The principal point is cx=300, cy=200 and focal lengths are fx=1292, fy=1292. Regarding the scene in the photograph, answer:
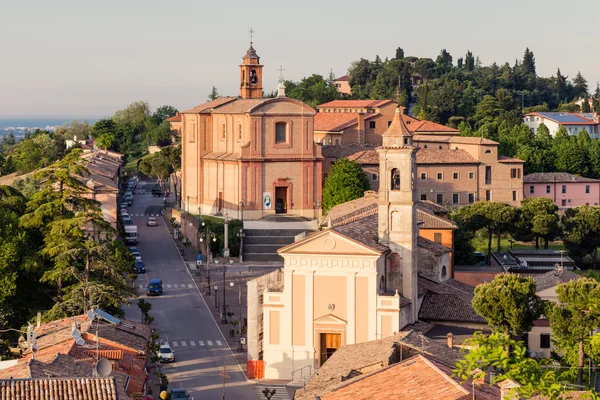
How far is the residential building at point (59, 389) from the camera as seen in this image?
24.8 m

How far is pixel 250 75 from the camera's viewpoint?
289 feet

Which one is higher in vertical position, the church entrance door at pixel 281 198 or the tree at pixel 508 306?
the church entrance door at pixel 281 198

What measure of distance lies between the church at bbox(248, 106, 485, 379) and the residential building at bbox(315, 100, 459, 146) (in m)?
46.6

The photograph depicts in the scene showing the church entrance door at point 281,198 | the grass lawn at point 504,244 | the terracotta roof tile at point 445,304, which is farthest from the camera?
the church entrance door at point 281,198

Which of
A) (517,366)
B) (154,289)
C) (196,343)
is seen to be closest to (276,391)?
(196,343)

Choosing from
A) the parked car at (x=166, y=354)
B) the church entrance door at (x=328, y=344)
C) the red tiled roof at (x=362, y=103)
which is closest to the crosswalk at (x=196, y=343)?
the parked car at (x=166, y=354)

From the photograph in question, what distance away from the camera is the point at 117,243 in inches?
2231

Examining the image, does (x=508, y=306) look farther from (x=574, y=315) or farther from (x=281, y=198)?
(x=281, y=198)

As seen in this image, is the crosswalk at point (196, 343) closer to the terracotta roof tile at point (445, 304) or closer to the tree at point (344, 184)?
the terracotta roof tile at point (445, 304)

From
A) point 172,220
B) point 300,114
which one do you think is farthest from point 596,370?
point 172,220

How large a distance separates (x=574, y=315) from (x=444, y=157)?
4394 centimetres

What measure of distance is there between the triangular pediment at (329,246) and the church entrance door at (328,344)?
2.91 meters

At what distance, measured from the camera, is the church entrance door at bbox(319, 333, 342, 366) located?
44875 millimetres

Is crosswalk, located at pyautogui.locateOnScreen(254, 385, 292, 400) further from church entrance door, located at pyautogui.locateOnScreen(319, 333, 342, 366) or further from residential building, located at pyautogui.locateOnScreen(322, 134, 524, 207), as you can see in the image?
residential building, located at pyautogui.locateOnScreen(322, 134, 524, 207)
